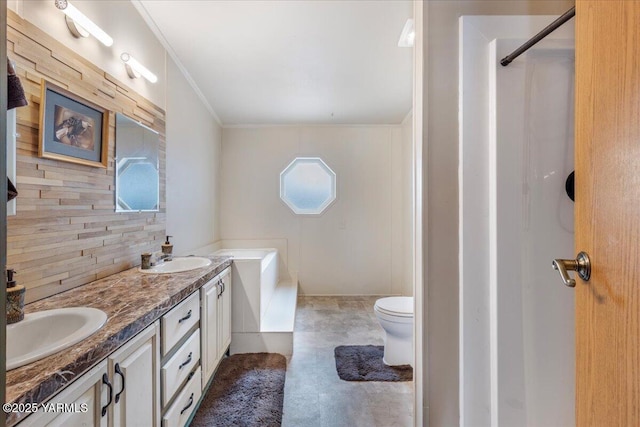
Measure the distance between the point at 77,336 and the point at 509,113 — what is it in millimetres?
1688

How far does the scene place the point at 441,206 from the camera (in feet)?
3.94

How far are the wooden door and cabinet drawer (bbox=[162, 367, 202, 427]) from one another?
1.51m

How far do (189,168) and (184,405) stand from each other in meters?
2.09

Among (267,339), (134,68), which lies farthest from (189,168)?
(267,339)

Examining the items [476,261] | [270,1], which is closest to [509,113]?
[476,261]

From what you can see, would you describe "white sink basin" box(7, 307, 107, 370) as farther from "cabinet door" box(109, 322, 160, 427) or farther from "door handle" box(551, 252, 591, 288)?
"door handle" box(551, 252, 591, 288)

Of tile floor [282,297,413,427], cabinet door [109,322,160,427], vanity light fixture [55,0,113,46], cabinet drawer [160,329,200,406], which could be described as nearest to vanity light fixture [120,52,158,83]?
vanity light fixture [55,0,113,46]

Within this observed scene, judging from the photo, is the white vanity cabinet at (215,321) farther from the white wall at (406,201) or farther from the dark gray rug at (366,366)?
the white wall at (406,201)

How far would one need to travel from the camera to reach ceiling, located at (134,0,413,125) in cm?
193

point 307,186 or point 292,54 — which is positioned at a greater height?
point 292,54

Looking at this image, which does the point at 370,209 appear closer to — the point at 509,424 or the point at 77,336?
the point at 509,424

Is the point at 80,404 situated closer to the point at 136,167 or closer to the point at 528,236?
the point at 136,167

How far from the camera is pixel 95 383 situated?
819mm

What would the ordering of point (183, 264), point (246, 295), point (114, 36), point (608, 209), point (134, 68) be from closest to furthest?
point (608, 209)
point (114, 36)
point (134, 68)
point (183, 264)
point (246, 295)
